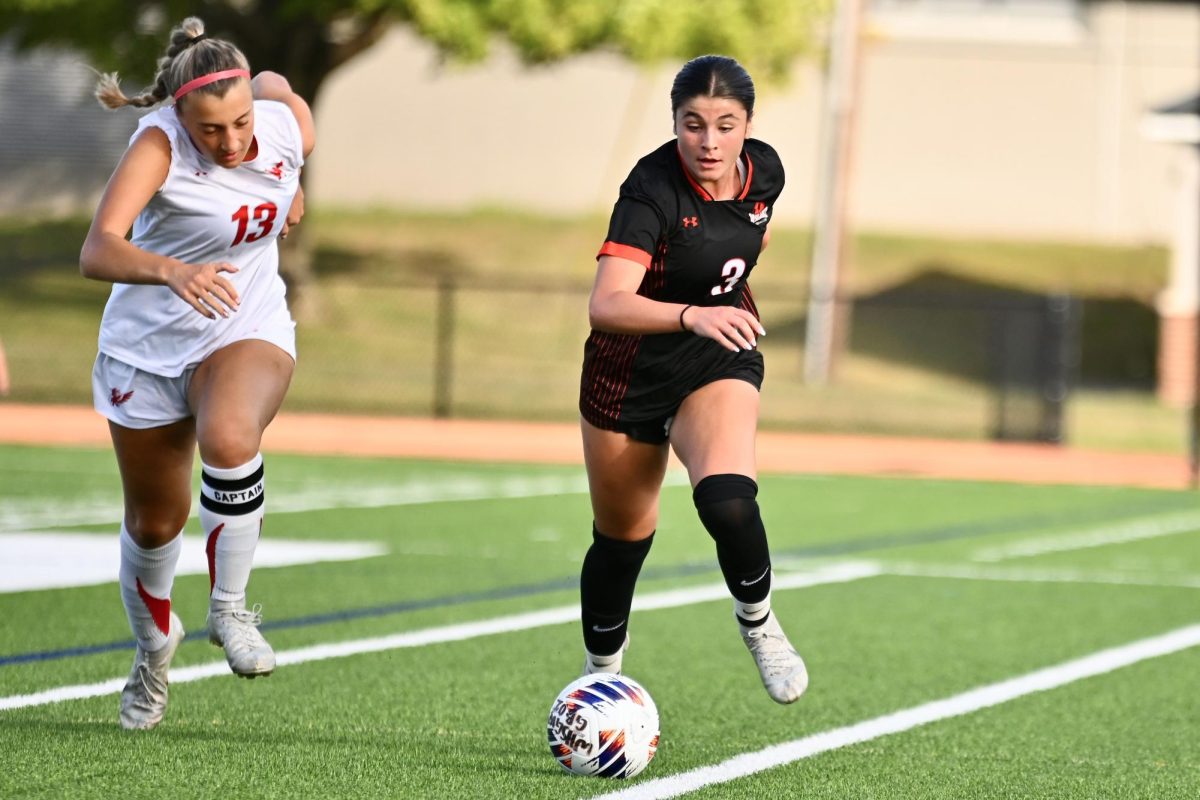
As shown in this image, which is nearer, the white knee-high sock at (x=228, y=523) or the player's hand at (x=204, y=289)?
the player's hand at (x=204, y=289)

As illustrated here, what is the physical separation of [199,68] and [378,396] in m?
19.8

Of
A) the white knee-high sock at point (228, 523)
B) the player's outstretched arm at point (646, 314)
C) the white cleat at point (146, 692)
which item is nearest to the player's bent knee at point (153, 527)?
the white knee-high sock at point (228, 523)

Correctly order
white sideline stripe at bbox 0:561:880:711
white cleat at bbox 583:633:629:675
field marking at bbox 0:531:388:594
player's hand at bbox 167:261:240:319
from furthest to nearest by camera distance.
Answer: field marking at bbox 0:531:388:594, white sideline stripe at bbox 0:561:880:711, white cleat at bbox 583:633:629:675, player's hand at bbox 167:261:240:319

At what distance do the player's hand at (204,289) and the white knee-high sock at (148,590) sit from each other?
→ 3.42 feet

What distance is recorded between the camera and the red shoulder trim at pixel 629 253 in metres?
5.56

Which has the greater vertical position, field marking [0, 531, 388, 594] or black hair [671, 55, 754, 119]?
black hair [671, 55, 754, 119]

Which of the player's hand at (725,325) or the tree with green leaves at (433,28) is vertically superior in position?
the tree with green leaves at (433,28)

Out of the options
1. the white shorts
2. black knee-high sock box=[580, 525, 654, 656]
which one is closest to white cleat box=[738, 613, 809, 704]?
black knee-high sock box=[580, 525, 654, 656]

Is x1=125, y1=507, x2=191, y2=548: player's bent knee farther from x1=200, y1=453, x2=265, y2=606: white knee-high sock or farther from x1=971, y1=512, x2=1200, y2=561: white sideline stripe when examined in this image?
x1=971, y1=512, x2=1200, y2=561: white sideline stripe

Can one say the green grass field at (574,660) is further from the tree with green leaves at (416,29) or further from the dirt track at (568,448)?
the tree with green leaves at (416,29)

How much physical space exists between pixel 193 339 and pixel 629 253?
1.52 meters

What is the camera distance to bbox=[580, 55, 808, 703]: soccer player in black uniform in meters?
5.57

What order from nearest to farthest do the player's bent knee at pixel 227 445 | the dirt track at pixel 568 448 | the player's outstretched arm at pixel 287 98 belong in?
the player's bent knee at pixel 227 445, the player's outstretched arm at pixel 287 98, the dirt track at pixel 568 448

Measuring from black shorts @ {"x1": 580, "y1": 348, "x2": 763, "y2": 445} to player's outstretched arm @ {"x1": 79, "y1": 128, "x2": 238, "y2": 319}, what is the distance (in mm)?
1215
